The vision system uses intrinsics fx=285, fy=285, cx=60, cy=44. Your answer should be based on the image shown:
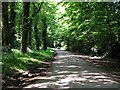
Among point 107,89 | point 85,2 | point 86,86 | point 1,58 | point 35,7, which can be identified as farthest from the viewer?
point 35,7

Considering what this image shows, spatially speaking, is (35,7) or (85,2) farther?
(35,7)

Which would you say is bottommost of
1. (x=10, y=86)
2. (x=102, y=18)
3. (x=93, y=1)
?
(x=10, y=86)

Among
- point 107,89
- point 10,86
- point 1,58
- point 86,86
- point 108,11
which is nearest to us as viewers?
point 107,89

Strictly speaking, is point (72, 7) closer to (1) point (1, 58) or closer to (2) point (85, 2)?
(2) point (85, 2)

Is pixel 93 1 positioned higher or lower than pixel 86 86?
higher

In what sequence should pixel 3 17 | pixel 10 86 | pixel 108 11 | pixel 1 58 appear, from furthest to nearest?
pixel 3 17, pixel 108 11, pixel 1 58, pixel 10 86

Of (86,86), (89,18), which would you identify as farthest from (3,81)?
(89,18)

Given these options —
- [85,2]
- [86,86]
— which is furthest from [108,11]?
[86,86]

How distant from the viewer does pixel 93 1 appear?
72.4 ft

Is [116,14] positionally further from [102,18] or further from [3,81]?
[3,81]

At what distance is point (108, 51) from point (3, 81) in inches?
828

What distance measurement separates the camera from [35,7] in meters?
36.9

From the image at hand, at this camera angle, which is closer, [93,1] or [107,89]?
[107,89]

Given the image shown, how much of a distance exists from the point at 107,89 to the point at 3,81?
18.0ft
